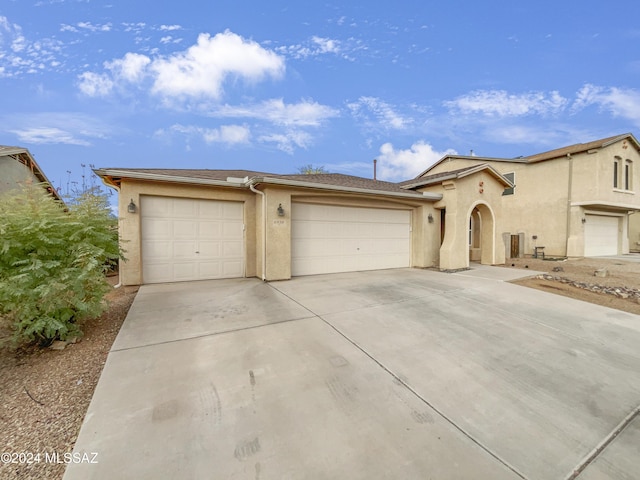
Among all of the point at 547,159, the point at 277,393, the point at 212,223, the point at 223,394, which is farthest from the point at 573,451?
the point at 547,159

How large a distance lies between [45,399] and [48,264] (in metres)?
1.68

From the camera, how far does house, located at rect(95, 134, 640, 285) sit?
6973 millimetres

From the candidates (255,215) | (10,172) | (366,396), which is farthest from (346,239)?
(10,172)

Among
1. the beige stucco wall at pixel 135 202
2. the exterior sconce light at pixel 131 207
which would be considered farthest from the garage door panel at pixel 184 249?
the exterior sconce light at pixel 131 207

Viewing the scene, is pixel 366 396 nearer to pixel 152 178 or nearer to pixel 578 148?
pixel 152 178

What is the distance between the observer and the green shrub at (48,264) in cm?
311

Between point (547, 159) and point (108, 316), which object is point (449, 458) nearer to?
point (108, 316)

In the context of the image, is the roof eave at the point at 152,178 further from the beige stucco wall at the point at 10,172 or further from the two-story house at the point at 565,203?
the two-story house at the point at 565,203

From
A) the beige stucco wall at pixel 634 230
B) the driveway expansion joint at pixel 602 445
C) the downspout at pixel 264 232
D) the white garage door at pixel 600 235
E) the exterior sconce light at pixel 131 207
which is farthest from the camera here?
the beige stucco wall at pixel 634 230

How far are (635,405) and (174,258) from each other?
860cm

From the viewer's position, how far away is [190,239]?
7371mm

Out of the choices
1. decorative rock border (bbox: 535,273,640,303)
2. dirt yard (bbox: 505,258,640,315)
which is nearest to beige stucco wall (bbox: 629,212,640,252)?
dirt yard (bbox: 505,258,640,315)

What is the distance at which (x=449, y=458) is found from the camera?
1.77 meters

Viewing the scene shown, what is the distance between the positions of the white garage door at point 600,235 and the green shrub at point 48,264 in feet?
68.0
